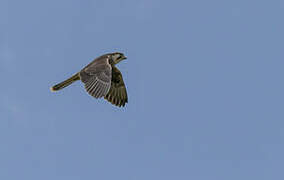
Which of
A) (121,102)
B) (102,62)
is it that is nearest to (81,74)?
(102,62)

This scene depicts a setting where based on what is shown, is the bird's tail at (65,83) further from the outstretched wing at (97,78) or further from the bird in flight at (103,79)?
the outstretched wing at (97,78)

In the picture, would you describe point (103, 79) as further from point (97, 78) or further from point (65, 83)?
point (65, 83)

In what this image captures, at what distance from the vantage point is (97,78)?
62.6 feet

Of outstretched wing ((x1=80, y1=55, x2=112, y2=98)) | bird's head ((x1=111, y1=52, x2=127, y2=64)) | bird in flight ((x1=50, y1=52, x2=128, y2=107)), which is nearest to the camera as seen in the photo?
outstretched wing ((x1=80, y1=55, x2=112, y2=98))

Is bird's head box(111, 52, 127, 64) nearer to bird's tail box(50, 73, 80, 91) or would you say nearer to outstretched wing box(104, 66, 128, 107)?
outstretched wing box(104, 66, 128, 107)

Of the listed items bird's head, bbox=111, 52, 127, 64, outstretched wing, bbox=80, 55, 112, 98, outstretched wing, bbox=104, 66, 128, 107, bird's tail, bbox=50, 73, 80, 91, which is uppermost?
bird's head, bbox=111, 52, 127, 64

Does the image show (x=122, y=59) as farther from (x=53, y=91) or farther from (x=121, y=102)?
(x=53, y=91)

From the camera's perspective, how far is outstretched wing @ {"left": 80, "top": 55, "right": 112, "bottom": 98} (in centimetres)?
1853

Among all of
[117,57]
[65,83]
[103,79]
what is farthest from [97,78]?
[117,57]

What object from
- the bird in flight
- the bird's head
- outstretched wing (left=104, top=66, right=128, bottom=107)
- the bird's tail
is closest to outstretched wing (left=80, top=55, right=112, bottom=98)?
the bird in flight

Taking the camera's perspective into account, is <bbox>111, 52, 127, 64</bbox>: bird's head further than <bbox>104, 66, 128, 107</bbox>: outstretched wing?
No

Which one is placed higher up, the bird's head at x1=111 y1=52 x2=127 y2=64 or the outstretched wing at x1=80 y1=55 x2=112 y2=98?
the bird's head at x1=111 y1=52 x2=127 y2=64

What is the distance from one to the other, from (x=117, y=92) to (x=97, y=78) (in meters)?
2.78

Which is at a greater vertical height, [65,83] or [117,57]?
[117,57]
